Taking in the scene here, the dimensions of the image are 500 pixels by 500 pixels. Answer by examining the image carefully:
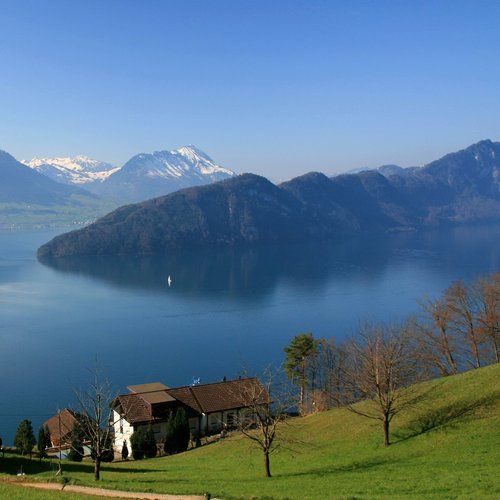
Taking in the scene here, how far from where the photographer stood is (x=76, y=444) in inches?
1587

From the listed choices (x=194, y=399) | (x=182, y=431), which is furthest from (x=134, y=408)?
(x=182, y=431)

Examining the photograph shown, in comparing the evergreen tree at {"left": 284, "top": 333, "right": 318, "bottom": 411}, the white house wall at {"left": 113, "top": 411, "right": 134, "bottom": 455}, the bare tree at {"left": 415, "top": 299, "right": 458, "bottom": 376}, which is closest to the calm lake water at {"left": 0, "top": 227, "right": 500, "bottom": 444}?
the white house wall at {"left": 113, "top": 411, "right": 134, "bottom": 455}

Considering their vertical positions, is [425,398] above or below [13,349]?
above

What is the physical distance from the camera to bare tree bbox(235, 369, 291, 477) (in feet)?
85.8

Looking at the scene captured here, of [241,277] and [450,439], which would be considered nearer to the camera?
[450,439]

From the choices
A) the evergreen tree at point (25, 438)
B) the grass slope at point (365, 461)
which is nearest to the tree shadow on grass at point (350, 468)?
the grass slope at point (365, 461)

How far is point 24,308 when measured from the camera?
122250 millimetres

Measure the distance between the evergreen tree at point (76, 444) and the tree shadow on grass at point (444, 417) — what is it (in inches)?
837

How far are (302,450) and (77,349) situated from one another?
216 ft

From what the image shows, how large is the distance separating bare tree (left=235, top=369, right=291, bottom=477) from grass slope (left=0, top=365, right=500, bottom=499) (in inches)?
39.4

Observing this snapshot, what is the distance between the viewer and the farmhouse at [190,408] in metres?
46.5

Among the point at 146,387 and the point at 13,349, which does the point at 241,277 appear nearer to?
the point at 13,349

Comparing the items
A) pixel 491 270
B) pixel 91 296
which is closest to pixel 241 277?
pixel 91 296

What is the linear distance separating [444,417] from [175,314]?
297 ft
